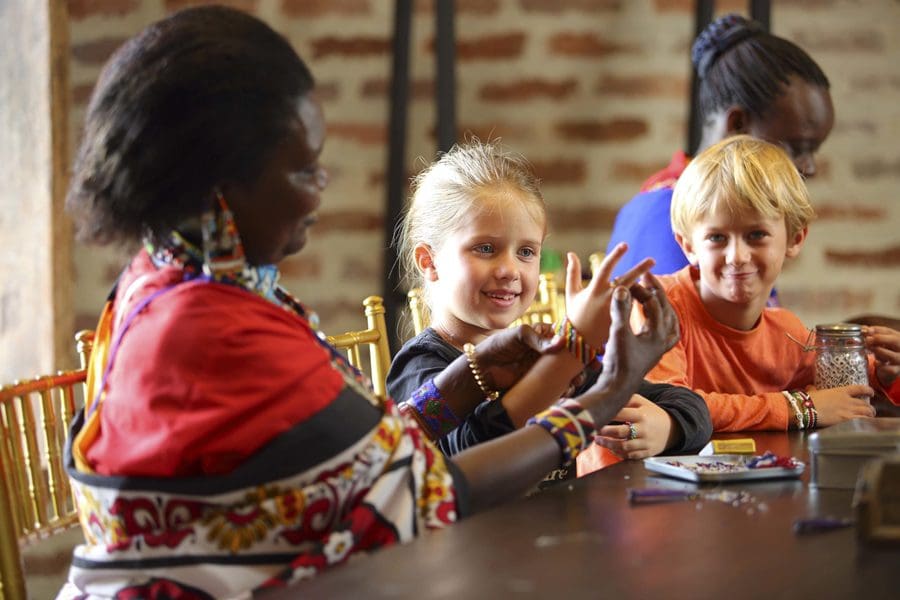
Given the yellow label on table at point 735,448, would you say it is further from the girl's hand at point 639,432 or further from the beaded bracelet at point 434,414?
the beaded bracelet at point 434,414

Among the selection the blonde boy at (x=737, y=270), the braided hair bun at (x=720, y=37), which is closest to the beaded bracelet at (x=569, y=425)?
→ the blonde boy at (x=737, y=270)

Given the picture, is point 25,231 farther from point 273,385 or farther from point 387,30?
point 273,385

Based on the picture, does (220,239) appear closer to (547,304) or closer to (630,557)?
(630,557)

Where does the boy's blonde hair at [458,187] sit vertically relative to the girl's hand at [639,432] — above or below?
above

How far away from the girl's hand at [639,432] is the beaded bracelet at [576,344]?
0.09 metres

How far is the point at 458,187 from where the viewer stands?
1.95 meters

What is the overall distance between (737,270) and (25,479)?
1.18 m

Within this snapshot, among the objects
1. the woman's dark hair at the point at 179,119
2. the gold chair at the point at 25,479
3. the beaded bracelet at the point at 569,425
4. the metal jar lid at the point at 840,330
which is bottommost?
the gold chair at the point at 25,479

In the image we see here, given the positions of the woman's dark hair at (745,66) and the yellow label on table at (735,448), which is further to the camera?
the woman's dark hair at (745,66)

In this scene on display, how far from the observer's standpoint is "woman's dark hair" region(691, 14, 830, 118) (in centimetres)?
259

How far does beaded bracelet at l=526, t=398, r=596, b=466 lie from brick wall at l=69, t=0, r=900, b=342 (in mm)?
1980

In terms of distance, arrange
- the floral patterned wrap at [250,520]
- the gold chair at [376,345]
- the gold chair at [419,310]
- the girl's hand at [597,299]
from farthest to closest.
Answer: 1. the gold chair at [419,310]
2. the gold chair at [376,345]
3. the girl's hand at [597,299]
4. the floral patterned wrap at [250,520]

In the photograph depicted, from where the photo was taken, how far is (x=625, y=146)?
325 centimetres

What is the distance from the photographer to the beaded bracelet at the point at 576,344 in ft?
4.83
